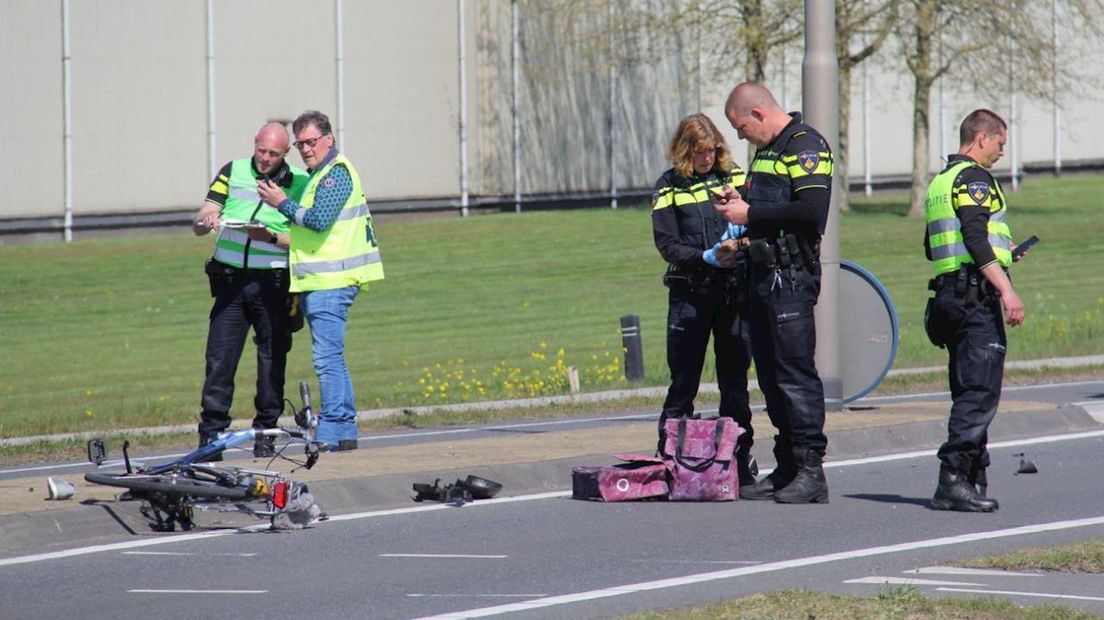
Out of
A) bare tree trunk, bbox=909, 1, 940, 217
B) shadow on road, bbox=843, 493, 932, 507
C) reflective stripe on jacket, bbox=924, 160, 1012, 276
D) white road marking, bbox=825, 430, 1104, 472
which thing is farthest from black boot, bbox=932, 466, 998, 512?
bare tree trunk, bbox=909, 1, 940, 217

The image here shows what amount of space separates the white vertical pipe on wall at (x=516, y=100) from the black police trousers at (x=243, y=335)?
32.9 m

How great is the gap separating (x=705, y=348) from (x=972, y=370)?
1.43 meters

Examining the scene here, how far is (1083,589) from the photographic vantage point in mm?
7207

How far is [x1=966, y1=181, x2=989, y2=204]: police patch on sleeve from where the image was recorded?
9281 millimetres

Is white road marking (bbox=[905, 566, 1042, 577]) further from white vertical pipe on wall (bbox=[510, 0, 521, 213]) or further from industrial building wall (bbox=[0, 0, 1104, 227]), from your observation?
white vertical pipe on wall (bbox=[510, 0, 521, 213])

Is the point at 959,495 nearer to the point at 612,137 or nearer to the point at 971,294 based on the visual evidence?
the point at 971,294

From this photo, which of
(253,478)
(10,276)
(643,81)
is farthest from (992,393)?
(643,81)

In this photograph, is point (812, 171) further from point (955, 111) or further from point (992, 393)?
point (955, 111)

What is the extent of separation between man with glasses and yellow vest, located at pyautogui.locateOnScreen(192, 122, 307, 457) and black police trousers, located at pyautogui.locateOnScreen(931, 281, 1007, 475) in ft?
13.4

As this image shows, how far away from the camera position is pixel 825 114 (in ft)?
42.0

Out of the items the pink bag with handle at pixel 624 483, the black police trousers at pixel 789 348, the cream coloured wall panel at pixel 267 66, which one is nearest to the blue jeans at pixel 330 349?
the pink bag with handle at pixel 624 483

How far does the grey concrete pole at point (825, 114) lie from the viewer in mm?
12719

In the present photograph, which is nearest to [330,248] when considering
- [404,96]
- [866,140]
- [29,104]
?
[29,104]

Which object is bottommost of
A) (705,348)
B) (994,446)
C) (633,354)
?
(994,446)
